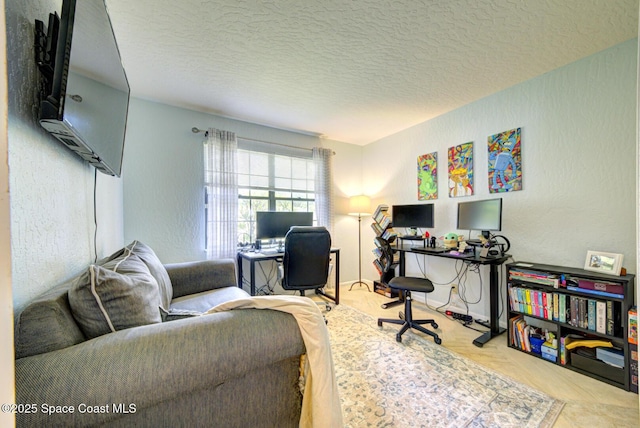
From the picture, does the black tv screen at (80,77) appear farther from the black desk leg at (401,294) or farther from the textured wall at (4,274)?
the black desk leg at (401,294)

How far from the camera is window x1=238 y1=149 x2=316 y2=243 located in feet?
10.5

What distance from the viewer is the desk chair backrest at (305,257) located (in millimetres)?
2455

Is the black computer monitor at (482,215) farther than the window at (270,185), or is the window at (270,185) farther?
the window at (270,185)

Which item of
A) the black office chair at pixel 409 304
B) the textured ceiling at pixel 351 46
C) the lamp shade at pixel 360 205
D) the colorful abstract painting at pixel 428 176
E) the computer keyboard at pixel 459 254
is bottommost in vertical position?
the black office chair at pixel 409 304

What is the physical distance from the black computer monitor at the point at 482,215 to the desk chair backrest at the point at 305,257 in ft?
4.76

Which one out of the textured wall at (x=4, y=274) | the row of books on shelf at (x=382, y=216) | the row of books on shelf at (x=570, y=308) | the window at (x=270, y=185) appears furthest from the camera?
the row of books on shelf at (x=382, y=216)

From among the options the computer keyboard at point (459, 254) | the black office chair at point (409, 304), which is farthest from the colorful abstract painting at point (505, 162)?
the black office chair at point (409, 304)

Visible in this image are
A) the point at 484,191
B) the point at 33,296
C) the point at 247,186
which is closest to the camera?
the point at 33,296

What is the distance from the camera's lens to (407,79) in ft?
7.24

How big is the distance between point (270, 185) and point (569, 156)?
316cm

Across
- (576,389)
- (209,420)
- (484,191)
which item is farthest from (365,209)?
(209,420)

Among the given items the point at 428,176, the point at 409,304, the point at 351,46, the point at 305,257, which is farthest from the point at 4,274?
the point at 428,176

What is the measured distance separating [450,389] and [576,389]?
817 millimetres

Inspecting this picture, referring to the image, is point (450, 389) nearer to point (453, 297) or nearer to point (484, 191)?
point (453, 297)
